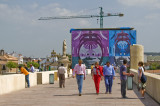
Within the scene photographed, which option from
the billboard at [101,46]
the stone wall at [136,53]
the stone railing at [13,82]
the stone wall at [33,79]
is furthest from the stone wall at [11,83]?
the billboard at [101,46]

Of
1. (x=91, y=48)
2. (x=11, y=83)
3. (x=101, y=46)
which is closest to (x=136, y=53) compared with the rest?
(x=11, y=83)

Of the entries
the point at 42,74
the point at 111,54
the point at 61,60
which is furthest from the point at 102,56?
the point at 42,74

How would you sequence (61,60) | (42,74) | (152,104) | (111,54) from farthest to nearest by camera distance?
(111,54), (61,60), (42,74), (152,104)

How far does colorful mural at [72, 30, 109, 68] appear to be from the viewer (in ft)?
311

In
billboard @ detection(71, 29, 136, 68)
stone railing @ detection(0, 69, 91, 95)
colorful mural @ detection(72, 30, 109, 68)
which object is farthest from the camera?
colorful mural @ detection(72, 30, 109, 68)

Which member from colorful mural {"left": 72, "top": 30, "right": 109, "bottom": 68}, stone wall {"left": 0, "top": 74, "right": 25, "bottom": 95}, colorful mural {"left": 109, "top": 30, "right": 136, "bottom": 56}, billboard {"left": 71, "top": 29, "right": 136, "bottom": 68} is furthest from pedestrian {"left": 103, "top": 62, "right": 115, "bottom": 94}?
colorful mural {"left": 109, "top": 30, "right": 136, "bottom": 56}

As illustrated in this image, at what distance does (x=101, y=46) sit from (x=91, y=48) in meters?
2.91

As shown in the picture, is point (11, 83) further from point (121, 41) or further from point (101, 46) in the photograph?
point (121, 41)

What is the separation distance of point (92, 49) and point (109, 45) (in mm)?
4941

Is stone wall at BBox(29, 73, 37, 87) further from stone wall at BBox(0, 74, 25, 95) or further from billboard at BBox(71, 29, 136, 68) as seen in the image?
billboard at BBox(71, 29, 136, 68)

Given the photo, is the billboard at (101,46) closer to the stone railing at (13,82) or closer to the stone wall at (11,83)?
the stone railing at (13,82)

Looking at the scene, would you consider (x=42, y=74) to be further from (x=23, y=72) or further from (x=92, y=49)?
(x=92, y=49)

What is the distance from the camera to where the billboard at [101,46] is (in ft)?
310

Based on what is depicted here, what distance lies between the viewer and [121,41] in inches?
3752
